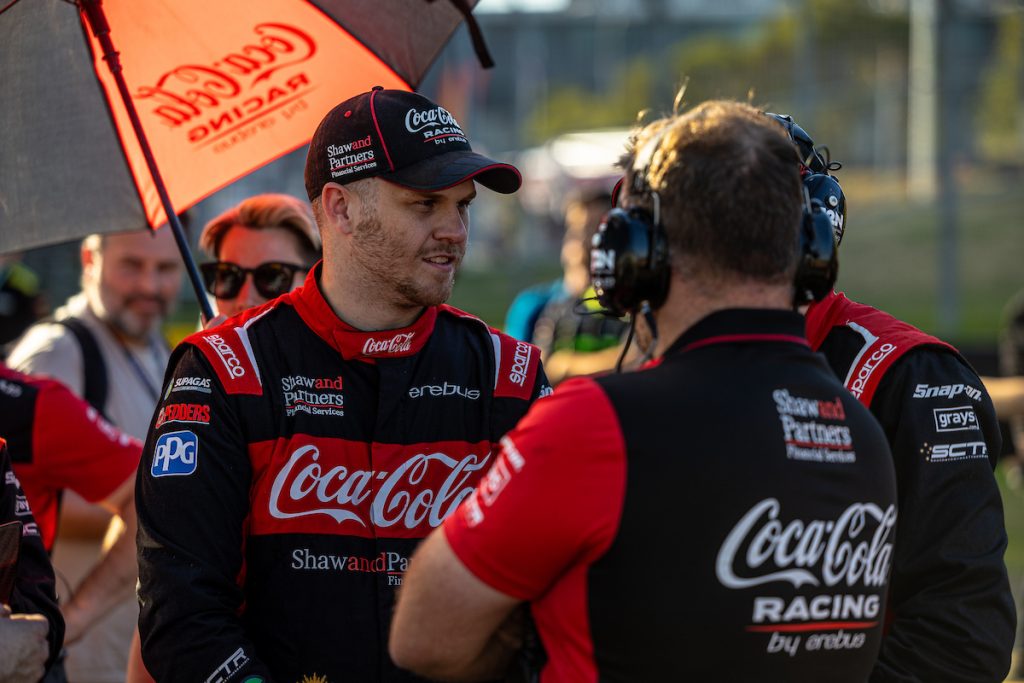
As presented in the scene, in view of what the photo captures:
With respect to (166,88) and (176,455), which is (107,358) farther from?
(176,455)

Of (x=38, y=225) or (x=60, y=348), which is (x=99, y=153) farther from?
(x=60, y=348)

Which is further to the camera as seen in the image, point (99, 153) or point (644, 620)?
point (99, 153)

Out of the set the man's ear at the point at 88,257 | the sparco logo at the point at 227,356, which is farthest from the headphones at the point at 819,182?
the man's ear at the point at 88,257

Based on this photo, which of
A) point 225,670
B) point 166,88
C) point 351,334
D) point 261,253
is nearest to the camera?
point 225,670

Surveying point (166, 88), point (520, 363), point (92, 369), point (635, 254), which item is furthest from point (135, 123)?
point (635, 254)

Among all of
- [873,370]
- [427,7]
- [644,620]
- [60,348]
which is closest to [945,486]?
[873,370]

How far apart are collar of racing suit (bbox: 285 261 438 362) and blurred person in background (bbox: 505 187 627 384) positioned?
333 cm

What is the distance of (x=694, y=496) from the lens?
194cm

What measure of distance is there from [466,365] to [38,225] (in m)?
1.23

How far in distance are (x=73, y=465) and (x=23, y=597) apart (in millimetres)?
1011

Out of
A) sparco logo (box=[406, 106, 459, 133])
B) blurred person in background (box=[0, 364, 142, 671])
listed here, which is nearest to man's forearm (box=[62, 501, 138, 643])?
blurred person in background (box=[0, 364, 142, 671])

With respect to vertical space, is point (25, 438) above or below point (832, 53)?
above

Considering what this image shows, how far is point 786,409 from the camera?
200 centimetres

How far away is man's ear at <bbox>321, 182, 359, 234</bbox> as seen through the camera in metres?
2.91
